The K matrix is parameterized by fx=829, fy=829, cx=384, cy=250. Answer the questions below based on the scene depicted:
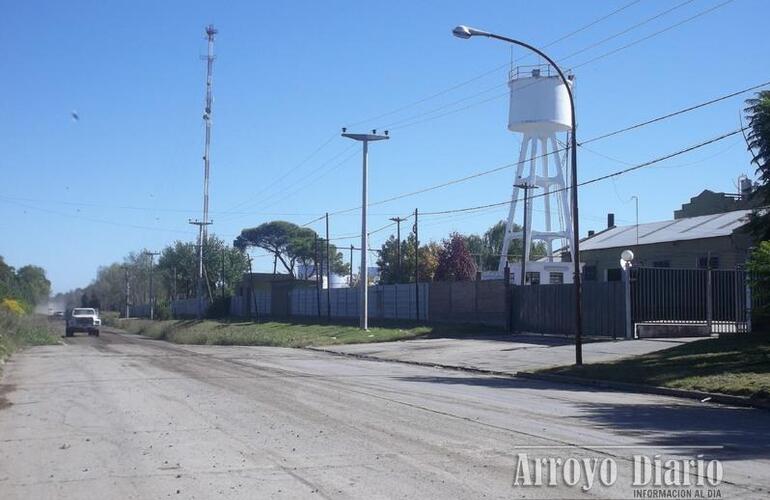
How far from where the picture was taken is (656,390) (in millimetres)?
18656

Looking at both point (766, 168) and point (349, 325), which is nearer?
point (766, 168)

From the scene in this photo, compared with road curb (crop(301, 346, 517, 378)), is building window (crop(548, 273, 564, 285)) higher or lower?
higher

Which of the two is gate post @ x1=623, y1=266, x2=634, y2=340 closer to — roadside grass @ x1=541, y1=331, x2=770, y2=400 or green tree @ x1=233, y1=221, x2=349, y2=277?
roadside grass @ x1=541, y1=331, x2=770, y2=400

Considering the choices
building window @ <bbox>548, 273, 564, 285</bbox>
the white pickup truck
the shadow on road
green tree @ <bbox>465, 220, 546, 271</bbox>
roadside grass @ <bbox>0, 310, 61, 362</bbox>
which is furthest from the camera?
green tree @ <bbox>465, 220, 546, 271</bbox>

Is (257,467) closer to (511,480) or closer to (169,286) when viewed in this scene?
(511,480)

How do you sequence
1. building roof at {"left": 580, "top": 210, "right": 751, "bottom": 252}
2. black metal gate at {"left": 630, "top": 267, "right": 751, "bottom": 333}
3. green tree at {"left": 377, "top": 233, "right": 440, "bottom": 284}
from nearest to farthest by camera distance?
1. black metal gate at {"left": 630, "top": 267, "right": 751, "bottom": 333}
2. building roof at {"left": 580, "top": 210, "right": 751, "bottom": 252}
3. green tree at {"left": 377, "top": 233, "right": 440, "bottom": 284}

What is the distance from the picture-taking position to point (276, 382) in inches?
792

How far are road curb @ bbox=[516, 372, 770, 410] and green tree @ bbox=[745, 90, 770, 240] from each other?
6.69 m

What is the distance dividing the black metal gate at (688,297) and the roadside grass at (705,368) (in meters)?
5.06

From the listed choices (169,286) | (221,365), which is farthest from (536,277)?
(169,286)

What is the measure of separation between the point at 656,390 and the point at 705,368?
234 centimetres

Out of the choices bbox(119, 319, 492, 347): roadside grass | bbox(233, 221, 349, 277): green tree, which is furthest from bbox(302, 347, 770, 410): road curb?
bbox(233, 221, 349, 277): green tree

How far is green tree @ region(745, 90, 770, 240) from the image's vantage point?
2161 cm

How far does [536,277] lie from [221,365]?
28.7 m
